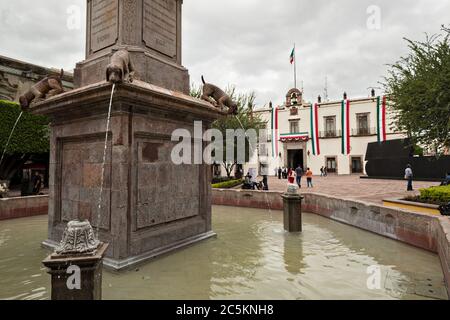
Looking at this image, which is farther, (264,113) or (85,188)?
(264,113)

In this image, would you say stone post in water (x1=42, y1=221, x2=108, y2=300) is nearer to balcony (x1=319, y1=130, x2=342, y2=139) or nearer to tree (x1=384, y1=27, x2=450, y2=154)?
tree (x1=384, y1=27, x2=450, y2=154)

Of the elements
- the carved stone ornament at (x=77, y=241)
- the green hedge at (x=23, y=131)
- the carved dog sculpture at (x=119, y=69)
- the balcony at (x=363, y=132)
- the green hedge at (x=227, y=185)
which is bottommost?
the green hedge at (x=227, y=185)

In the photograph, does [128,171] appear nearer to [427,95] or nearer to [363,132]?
[427,95]

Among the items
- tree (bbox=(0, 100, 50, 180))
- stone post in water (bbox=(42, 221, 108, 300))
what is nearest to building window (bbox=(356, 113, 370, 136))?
tree (bbox=(0, 100, 50, 180))

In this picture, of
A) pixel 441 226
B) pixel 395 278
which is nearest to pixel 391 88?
pixel 441 226

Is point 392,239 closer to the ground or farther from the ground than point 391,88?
closer to the ground

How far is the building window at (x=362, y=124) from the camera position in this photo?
113ft

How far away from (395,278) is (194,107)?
460cm

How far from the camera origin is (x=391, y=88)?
1228cm

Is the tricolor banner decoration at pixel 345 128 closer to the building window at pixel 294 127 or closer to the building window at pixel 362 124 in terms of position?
the building window at pixel 362 124

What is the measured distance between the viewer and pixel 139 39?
509cm

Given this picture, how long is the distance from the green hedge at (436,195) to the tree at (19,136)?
69.3ft

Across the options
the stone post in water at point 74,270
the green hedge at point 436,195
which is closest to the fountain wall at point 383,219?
the green hedge at point 436,195
